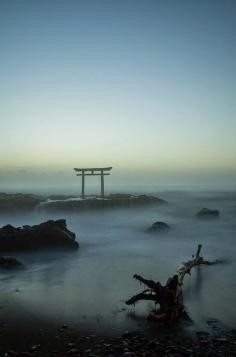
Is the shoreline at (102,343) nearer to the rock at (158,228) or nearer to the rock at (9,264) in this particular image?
the rock at (9,264)

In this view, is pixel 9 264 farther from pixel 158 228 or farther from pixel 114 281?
pixel 158 228

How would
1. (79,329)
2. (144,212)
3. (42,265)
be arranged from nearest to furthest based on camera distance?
(79,329) < (42,265) < (144,212)

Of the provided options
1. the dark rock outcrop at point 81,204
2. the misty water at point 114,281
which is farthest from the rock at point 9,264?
the dark rock outcrop at point 81,204

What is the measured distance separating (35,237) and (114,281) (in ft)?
24.8

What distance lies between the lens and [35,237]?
18.7 meters

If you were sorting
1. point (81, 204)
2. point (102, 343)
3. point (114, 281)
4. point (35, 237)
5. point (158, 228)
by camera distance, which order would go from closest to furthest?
point (102, 343) < point (114, 281) < point (35, 237) < point (158, 228) < point (81, 204)

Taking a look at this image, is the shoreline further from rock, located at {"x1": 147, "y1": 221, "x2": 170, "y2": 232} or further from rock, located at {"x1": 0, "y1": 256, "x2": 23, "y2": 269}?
rock, located at {"x1": 147, "y1": 221, "x2": 170, "y2": 232}

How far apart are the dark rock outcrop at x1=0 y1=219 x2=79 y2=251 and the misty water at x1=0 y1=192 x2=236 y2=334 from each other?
87cm

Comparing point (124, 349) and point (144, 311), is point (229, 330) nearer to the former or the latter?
point (144, 311)

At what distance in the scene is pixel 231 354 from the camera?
6.65 m

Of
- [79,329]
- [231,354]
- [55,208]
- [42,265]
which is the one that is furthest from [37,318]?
[55,208]

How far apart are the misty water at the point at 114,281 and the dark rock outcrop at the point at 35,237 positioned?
34.1 inches

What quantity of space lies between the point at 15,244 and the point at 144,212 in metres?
31.3

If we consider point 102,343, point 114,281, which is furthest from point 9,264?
point 102,343
